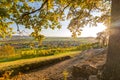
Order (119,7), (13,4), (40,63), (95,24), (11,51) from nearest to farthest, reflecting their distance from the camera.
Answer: (119,7)
(13,4)
(95,24)
(40,63)
(11,51)

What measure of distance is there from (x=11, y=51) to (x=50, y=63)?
65.3 feet

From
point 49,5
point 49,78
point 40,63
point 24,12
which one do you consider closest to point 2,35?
point 24,12

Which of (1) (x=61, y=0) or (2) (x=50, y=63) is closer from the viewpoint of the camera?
(1) (x=61, y=0)

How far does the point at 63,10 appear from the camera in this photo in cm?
1916

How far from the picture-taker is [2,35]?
1750cm

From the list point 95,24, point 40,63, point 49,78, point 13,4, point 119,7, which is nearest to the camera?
point 119,7

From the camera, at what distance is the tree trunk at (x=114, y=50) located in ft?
42.5

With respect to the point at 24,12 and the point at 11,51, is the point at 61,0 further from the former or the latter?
the point at 11,51

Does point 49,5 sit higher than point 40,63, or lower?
higher

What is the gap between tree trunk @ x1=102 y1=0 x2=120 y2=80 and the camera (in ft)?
42.5

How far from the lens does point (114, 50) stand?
13.1m

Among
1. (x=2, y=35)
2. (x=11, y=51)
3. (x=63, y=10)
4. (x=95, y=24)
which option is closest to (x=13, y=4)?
(x=2, y=35)

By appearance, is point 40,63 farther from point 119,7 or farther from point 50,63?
point 119,7

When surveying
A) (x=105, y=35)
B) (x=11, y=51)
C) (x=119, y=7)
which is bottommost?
(x=11, y=51)
